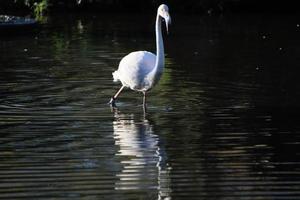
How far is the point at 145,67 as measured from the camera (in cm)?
1428

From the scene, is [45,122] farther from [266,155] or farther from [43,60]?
[43,60]

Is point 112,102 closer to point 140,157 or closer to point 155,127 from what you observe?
point 155,127

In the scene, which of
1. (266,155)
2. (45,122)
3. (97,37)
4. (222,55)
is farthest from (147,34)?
(266,155)

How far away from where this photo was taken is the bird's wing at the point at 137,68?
1424cm

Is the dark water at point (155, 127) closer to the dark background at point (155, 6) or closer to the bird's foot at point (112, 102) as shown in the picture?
the bird's foot at point (112, 102)

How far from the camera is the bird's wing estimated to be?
1424 cm

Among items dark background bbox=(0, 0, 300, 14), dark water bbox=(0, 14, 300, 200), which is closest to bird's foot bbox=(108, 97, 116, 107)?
dark water bbox=(0, 14, 300, 200)

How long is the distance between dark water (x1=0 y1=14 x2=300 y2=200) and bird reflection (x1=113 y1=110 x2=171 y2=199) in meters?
0.01

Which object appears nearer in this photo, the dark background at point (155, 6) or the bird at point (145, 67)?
the bird at point (145, 67)

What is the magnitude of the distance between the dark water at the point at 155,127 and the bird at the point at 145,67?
0.41m

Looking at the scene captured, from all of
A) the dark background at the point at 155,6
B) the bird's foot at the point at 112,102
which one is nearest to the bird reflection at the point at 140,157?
the bird's foot at the point at 112,102

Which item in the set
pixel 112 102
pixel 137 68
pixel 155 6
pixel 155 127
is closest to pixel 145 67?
pixel 137 68

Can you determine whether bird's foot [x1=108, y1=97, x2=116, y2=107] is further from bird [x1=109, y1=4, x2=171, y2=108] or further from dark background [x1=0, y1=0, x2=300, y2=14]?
dark background [x1=0, y1=0, x2=300, y2=14]

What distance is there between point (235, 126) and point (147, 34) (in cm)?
1723
